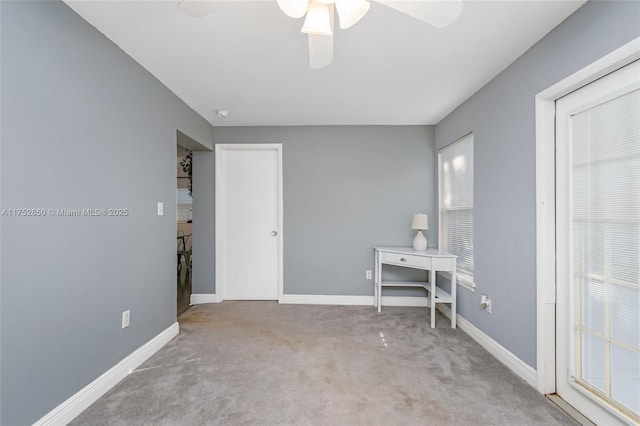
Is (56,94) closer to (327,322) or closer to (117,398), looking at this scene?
(117,398)

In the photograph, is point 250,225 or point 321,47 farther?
point 250,225

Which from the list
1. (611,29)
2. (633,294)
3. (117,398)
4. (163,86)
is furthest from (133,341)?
(611,29)

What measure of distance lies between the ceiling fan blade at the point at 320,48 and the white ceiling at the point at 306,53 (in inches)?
13.7

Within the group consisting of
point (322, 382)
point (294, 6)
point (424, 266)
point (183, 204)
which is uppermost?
point (294, 6)

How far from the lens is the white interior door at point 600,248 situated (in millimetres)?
1423

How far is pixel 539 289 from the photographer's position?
1.89 m

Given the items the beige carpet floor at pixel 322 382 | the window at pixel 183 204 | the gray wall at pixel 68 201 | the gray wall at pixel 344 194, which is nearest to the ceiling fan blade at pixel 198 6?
the gray wall at pixel 68 201

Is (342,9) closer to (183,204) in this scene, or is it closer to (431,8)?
(431,8)

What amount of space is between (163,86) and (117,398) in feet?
7.97

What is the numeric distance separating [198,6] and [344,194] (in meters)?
2.74

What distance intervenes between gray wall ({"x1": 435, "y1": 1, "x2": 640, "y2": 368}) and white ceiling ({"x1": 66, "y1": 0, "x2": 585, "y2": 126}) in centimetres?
14

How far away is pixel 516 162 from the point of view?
2.13m

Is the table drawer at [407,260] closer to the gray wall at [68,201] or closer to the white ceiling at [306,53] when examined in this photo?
the white ceiling at [306,53]

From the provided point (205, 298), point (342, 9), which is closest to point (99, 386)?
point (205, 298)
